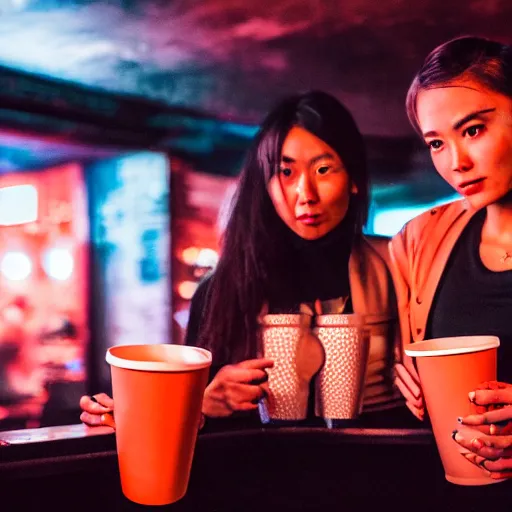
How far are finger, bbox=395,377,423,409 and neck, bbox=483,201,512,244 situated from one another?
35 centimetres

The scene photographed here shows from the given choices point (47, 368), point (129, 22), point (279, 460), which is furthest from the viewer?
point (129, 22)

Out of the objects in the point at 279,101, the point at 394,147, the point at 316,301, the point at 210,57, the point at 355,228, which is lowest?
the point at 316,301

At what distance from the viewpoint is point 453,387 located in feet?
2.79

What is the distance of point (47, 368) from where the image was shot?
3.85ft

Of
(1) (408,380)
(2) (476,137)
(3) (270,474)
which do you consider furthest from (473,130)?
(3) (270,474)

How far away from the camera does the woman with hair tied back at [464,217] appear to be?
1.18 m

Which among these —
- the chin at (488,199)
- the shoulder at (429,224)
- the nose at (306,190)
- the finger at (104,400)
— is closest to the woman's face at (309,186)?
the nose at (306,190)

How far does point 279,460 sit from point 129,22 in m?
0.94

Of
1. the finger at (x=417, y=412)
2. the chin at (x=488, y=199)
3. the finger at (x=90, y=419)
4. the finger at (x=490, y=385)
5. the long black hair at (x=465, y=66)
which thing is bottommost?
the finger at (x=417, y=412)

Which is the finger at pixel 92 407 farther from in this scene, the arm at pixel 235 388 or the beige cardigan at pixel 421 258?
the beige cardigan at pixel 421 258

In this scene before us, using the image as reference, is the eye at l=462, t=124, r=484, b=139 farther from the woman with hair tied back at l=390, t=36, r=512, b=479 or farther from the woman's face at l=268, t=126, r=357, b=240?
the woman's face at l=268, t=126, r=357, b=240

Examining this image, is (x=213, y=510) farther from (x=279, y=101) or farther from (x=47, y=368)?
(x=279, y=101)

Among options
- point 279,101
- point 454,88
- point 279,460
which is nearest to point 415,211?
point 454,88

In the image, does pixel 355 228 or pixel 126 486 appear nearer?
pixel 126 486
